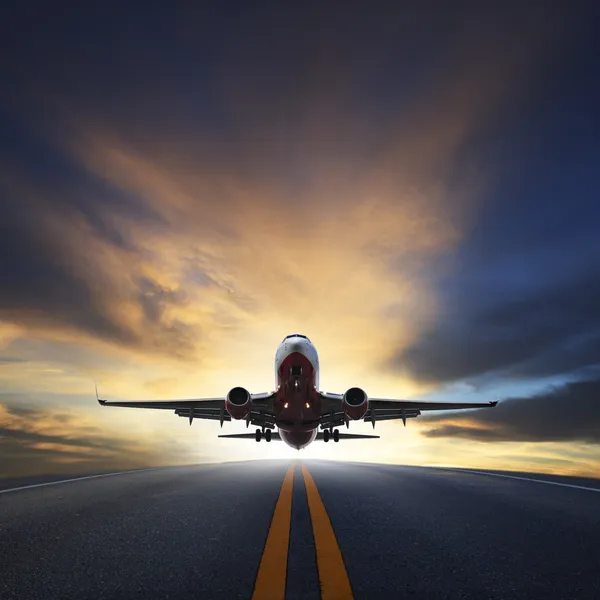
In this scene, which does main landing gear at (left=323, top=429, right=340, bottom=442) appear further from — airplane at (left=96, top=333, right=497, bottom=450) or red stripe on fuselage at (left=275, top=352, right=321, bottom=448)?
red stripe on fuselage at (left=275, top=352, right=321, bottom=448)

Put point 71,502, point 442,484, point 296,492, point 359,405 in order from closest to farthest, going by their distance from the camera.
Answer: point 71,502 < point 296,492 < point 442,484 < point 359,405

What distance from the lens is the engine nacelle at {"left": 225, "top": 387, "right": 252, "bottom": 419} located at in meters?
18.2

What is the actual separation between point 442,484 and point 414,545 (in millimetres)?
5519

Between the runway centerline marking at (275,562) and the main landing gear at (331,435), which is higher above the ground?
the main landing gear at (331,435)

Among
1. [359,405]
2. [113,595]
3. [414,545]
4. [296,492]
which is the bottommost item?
[113,595]

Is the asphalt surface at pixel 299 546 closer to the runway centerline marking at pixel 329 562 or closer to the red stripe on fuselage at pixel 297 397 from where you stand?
the runway centerline marking at pixel 329 562

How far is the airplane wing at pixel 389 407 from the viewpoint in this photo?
75.5 ft

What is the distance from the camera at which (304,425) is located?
2262 cm

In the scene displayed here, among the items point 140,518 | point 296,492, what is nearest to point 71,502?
point 140,518

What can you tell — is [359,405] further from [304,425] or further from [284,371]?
[304,425]

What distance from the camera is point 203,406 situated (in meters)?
24.4

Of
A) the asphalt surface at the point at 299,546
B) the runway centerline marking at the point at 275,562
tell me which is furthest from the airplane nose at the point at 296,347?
the runway centerline marking at the point at 275,562

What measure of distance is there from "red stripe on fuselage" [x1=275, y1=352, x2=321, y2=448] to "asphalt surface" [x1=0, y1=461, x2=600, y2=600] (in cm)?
1243

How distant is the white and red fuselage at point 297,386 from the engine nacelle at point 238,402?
202 cm
